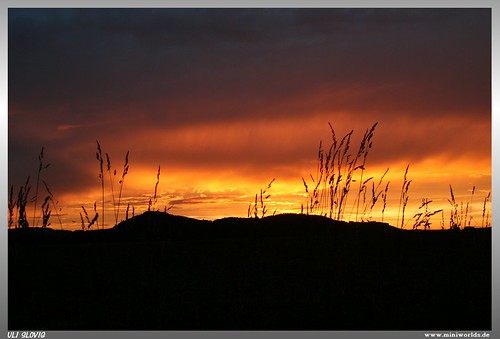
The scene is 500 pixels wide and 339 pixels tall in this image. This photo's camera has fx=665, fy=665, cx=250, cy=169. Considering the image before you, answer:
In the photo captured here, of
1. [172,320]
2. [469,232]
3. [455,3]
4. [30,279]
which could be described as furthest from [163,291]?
[469,232]

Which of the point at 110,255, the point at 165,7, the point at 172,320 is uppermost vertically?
the point at 165,7

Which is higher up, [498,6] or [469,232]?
[498,6]

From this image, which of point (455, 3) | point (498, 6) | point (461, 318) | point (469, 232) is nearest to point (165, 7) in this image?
point (455, 3)

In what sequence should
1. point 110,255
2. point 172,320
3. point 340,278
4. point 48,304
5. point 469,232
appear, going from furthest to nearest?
point 469,232 < point 110,255 < point 340,278 < point 48,304 < point 172,320

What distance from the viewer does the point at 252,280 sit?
164 inches

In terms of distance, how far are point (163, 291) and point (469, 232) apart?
3068mm

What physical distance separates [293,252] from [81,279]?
1495 mm

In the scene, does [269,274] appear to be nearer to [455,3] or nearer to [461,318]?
[461,318]

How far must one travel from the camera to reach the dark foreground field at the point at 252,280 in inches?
140

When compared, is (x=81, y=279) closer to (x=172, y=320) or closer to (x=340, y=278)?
(x=172, y=320)

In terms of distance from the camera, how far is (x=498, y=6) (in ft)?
11.7

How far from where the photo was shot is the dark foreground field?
356 cm

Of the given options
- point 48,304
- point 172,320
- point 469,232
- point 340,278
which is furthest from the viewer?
point 469,232

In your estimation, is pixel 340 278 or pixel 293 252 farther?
pixel 293 252
